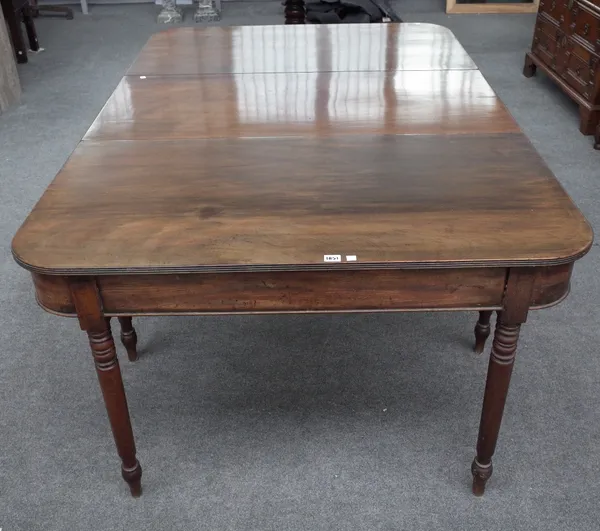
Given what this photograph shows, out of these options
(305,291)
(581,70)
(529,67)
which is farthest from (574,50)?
(305,291)

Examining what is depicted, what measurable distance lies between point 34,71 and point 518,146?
4148 mm

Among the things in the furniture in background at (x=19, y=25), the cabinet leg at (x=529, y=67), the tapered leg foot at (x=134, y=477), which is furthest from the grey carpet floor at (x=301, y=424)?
the furniture in background at (x=19, y=25)

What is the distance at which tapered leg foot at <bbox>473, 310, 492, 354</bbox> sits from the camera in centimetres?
212

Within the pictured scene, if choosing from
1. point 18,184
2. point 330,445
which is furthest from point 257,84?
point 18,184

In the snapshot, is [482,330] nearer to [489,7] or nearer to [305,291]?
[305,291]

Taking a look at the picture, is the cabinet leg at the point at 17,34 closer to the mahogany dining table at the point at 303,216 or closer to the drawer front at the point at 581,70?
the mahogany dining table at the point at 303,216

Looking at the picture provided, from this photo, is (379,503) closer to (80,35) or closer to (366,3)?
(366,3)

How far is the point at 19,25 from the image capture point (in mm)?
4773

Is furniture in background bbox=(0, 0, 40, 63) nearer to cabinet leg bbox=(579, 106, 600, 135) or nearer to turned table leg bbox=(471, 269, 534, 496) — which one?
cabinet leg bbox=(579, 106, 600, 135)

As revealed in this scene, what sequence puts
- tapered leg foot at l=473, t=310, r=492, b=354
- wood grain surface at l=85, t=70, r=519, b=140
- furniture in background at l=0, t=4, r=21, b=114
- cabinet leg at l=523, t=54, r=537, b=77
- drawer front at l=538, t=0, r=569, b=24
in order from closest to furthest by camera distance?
wood grain surface at l=85, t=70, r=519, b=140, tapered leg foot at l=473, t=310, r=492, b=354, drawer front at l=538, t=0, r=569, b=24, furniture in background at l=0, t=4, r=21, b=114, cabinet leg at l=523, t=54, r=537, b=77

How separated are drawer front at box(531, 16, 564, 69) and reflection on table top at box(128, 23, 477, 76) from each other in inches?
68.1

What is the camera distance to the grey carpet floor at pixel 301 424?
1695 mm

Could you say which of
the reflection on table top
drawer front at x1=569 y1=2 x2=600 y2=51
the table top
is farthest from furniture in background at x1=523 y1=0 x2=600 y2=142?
the table top

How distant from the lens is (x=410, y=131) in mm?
1807
